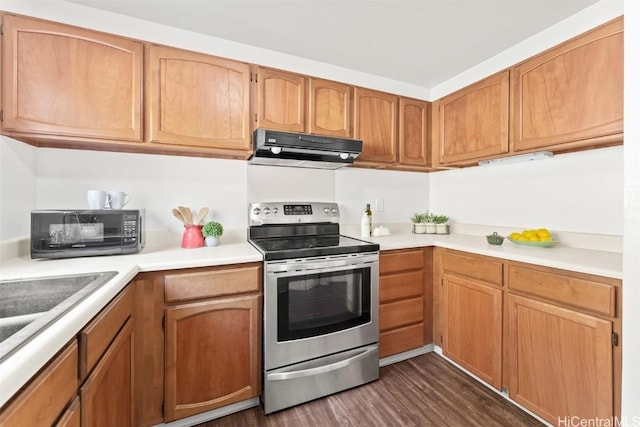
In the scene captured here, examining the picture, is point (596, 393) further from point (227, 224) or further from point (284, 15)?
point (284, 15)

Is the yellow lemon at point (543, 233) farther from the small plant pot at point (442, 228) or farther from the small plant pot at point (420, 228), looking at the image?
the small plant pot at point (420, 228)

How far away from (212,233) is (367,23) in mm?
1626

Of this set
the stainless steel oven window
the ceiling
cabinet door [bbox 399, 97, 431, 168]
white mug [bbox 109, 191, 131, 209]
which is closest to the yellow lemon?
cabinet door [bbox 399, 97, 431, 168]

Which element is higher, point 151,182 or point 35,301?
point 151,182

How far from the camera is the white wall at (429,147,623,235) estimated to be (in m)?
1.65

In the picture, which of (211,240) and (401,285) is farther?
(401,285)

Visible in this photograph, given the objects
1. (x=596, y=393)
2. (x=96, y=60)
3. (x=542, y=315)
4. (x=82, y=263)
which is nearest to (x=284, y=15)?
(x=96, y=60)

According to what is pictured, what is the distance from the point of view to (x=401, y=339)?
2021 mm

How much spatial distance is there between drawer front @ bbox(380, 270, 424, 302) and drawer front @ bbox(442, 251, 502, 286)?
21 cm

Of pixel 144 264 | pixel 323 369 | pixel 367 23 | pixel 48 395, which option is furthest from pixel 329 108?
pixel 48 395

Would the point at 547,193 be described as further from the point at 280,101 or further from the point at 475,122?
the point at 280,101

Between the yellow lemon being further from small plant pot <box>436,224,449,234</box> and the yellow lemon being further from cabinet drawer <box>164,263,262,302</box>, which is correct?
cabinet drawer <box>164,263,262,302</box>

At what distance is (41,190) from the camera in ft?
5.23

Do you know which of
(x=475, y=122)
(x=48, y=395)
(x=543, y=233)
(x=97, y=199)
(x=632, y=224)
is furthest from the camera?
(x=475, y=122)
